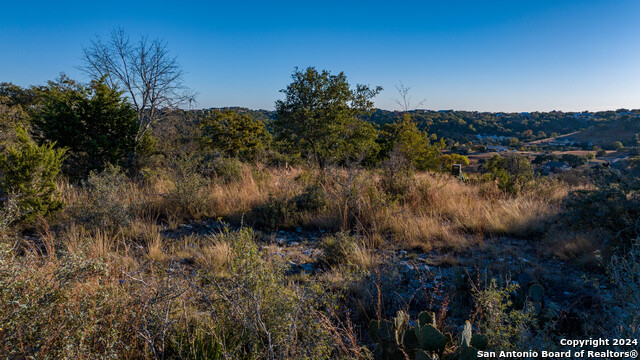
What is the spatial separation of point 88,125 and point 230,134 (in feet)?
39.0

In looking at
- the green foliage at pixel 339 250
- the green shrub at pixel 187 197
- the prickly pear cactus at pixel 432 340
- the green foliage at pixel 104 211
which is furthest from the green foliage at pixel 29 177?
the prickly pear cactus at pixel 432 340

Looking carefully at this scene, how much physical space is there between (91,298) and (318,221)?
3.40 meters

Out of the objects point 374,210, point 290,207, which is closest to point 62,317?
point 290,207

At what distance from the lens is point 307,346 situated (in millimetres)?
1708

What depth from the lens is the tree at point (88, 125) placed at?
755cm

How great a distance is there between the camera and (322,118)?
38.8 feet

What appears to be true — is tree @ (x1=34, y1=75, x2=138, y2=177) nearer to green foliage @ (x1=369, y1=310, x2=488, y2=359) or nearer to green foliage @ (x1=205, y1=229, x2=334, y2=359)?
green foliage @ (x1=205, y1=229, x2=334, y2=359)

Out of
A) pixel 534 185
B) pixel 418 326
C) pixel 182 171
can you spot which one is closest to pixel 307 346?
pixel 418 326

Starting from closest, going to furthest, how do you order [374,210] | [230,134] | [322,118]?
[374,210]
[322,118]
[230,134]

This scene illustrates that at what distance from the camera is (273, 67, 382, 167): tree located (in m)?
11.9

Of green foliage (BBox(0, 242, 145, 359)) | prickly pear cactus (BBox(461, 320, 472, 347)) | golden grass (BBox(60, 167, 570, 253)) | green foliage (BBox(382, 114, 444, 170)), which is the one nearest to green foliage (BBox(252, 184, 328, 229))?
golden grass (BBox(60, 167, 570, 253))

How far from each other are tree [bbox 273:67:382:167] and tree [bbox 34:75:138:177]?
5.81 metres

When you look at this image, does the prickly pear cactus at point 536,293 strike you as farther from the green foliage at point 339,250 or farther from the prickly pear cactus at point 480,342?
the green foliage at point 339,250

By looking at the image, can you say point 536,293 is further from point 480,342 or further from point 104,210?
point 104,210
